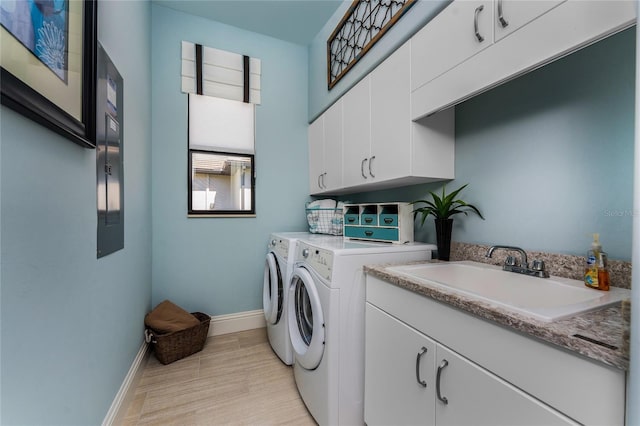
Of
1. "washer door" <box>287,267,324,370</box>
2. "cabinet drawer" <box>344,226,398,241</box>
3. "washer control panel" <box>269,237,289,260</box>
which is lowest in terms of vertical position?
"washer door" <box>287,267,324,370</box>

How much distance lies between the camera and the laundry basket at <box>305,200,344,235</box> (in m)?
2.26

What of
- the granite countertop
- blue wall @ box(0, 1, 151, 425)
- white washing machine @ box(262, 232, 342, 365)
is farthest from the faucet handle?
blue wall @ box(0, 1, 151, 425)

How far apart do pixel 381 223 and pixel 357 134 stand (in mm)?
670

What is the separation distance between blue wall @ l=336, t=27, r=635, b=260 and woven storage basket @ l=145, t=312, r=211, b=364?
207 cm

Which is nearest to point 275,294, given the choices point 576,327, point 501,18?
point 576,327

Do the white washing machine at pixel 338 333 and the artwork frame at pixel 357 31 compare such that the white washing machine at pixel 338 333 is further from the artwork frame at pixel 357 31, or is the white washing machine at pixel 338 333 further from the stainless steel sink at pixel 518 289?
the artwork frame at pixel 357 31

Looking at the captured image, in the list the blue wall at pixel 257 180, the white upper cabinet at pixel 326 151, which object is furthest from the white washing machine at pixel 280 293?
the white upper cabinet at pixel 326 151

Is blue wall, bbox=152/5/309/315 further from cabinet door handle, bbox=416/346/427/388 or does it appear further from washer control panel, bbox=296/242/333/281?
cabinet door handle, bbox=416/346/427/388

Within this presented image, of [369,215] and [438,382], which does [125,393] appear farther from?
[369,215]

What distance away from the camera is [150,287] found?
7.24 feet

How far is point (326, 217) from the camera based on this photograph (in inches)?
90.6

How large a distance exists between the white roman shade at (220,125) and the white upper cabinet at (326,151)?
2.03 feet

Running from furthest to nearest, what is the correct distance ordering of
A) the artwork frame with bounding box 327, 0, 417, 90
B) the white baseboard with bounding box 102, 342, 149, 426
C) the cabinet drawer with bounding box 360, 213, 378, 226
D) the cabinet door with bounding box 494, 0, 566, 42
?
the cabinet drawer with bounding box 360, 213, 378, 226, the artwork frame with bounding box 327, 0, 417, 90, the white baseboard with bounding box 102, 342, 149, 426, the cabinet door with bounding box 494, 0, 566, 42

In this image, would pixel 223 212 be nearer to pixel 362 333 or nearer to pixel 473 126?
pixel 362 333
